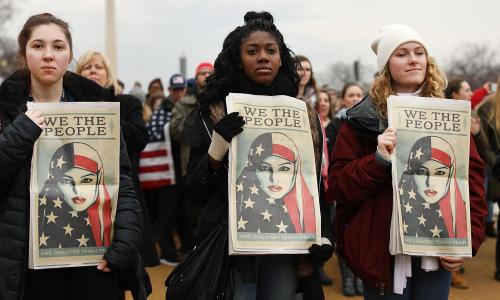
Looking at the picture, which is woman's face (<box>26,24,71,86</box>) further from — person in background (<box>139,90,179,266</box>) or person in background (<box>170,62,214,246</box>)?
person in background (<box>139,90,179,266</box>)

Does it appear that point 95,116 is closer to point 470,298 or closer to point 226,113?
point 226,113

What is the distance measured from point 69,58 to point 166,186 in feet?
14.6

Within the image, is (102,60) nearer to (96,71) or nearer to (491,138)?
(96,71)

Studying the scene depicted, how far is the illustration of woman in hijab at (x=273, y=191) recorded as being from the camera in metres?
2.69

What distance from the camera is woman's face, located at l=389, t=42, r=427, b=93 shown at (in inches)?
115

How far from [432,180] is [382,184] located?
226mm

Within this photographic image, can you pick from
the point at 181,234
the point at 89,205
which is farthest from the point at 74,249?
the point at 181,234

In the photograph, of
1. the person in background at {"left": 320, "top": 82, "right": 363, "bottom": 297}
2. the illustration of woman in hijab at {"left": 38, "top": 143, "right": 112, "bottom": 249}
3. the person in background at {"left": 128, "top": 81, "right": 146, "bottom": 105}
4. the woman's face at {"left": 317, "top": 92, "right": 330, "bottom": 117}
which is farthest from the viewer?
the person in background at {"left": 128, "top": 81, "right": 146, "bottom": 105}

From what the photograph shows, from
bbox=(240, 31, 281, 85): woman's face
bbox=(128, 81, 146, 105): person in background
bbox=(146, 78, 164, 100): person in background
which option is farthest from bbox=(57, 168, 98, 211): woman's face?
bbox=(128, 81, 146, 105): person in background

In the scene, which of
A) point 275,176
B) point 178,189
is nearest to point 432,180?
point 275,176

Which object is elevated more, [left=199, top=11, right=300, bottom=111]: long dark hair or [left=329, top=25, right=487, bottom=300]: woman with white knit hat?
[left=199, top=11, right=300, bottom=111]: long dark hair

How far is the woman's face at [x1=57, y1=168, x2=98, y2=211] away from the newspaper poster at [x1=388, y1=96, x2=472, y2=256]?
4.30 feet

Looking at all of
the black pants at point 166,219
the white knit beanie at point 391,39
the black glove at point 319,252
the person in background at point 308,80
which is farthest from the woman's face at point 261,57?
the black pants at point 166,219

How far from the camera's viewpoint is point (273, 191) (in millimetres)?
2713
